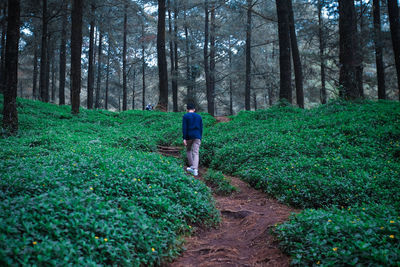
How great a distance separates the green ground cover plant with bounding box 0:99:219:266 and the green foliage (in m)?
0.82

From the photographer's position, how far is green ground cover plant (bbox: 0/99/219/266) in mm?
2877

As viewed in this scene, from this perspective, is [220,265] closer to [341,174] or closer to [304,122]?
[341,174]

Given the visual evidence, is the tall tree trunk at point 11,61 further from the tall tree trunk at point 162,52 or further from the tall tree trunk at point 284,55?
the tall tree trunk at point 284,55

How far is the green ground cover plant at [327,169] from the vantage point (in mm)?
3574

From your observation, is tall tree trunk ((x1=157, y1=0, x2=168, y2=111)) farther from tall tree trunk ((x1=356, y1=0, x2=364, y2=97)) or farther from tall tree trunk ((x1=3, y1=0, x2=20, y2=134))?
tall tree trunk ((x1=356, y1=0, x2=364, y2=97))

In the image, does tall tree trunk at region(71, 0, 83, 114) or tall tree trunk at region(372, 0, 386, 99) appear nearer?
tall tree trunk at region(71, 0, 83, 114)

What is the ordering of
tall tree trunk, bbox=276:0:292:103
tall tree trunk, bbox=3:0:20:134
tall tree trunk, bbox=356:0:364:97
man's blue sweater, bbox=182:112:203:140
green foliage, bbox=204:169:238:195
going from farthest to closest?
tall tree trunk, bbox=356:0:364:97 → tall tree trunk, bbox=276:0:292:103 → tall tree trunk, bbox=3:0:20:134 → man's blue sweater, bbox=182:112:203:140 → green foliage, bbox=204:169:238:195

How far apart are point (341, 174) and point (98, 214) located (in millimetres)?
5233

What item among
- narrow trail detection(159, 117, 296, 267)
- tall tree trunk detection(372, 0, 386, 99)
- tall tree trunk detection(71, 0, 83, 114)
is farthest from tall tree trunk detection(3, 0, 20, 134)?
tall tree trunk detection(372, 0, 386, 99)

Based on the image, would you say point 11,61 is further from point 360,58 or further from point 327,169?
point 360,58

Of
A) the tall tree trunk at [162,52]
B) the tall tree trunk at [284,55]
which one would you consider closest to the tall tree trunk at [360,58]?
the tall tree trunk at [284,55]

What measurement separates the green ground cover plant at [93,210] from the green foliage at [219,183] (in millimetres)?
819

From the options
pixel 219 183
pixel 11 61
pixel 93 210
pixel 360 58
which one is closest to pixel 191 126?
pixel 219 183

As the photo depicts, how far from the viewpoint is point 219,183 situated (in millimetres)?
7039
